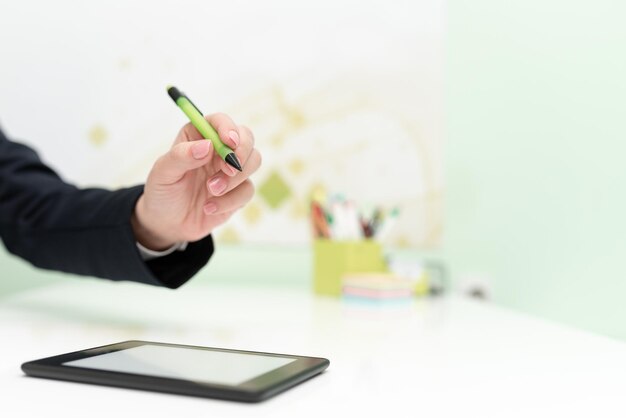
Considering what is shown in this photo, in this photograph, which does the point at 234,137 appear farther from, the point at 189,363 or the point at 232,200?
the point at 189,363

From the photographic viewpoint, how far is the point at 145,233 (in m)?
0.77

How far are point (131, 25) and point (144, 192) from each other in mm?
702

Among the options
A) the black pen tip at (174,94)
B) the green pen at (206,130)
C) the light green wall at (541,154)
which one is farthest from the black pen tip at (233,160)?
the light green wall at (541,154)

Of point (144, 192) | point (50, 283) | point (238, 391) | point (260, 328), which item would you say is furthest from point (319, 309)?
point (50, 283)

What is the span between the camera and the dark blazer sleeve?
744 mm

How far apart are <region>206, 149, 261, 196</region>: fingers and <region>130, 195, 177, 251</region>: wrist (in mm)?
115

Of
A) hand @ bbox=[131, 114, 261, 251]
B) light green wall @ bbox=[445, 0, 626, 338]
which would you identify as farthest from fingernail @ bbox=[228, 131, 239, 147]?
→ light green wall @ bbox=[445, 0, 626, 338]

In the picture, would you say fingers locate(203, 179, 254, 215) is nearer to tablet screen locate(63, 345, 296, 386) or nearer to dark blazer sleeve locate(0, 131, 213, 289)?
dark blazer sleeve locate(0, 131, 213, 289)

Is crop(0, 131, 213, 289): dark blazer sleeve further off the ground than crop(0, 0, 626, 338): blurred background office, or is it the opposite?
crop(0, 0, 626, 338): blurred background office

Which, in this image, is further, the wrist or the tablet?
the wrist

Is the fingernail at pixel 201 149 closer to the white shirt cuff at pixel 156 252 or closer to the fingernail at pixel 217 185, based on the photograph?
the fingernail at pixel 217 185

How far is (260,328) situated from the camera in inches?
29.4

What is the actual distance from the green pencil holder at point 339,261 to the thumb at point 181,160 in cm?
42

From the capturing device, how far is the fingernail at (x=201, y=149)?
610 mm
